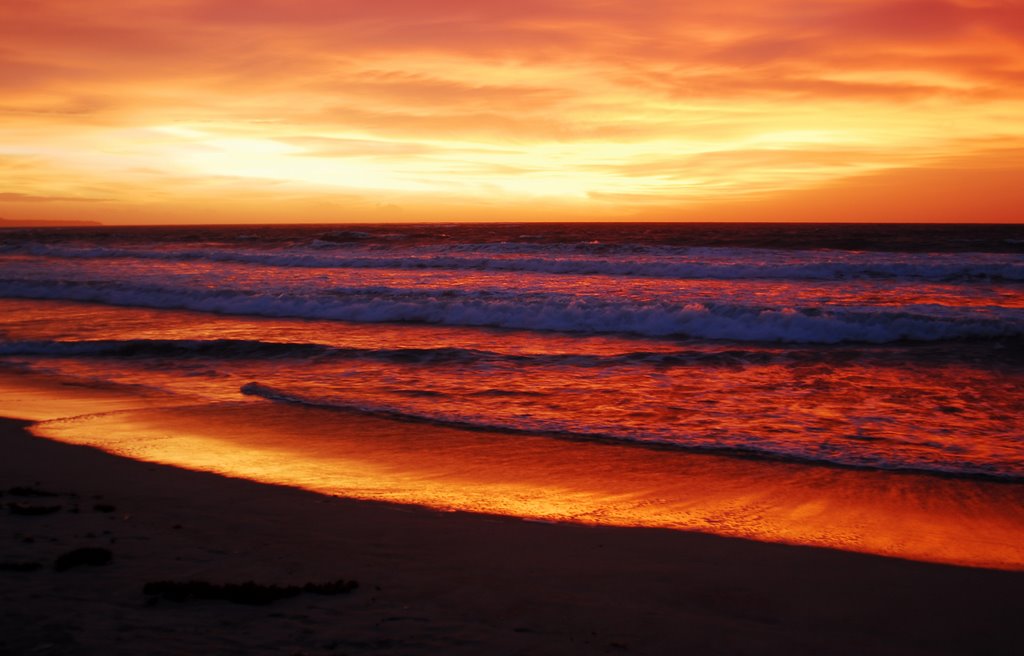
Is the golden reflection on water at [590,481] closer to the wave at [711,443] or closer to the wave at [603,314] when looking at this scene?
the wave at [711,443]

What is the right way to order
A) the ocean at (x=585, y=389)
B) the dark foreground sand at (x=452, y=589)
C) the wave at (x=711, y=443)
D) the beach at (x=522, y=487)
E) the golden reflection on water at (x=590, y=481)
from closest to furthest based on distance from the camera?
the dark foreground sand at (x=452, y=589) < the beach at (x=522, y=487) < the golden reflection on water at (x=590, y=481) < the ocean at (x=585, y=389) < the wave at (x=711, y=443)

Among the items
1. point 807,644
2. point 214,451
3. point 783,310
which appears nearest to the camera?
point 807,644

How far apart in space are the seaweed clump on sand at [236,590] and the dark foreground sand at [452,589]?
7 centimetres

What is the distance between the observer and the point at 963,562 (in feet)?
15.6

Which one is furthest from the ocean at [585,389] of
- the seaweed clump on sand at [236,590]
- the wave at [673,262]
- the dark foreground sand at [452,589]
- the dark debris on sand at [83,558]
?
the dark debris on sand at [83,558]

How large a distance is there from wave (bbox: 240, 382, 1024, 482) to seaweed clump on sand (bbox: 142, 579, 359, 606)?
4.23m

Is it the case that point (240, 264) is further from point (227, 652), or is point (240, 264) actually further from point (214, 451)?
point (227, 652)

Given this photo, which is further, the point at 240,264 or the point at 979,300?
the point at 240,264

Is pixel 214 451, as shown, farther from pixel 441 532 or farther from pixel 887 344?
pixel 887 344

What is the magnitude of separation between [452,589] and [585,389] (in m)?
6.36

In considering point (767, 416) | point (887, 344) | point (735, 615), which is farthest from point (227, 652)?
point (887, 344)

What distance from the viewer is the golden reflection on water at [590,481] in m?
5.36

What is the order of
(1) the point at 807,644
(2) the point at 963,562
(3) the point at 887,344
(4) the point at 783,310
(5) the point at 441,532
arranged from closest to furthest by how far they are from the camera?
(1) the point at 807,644, (2) the point at 963,562, (5) the point at 441,532, (3) the point at 887,344, (4) the point at 783,310

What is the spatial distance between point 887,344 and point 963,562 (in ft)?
35.0
